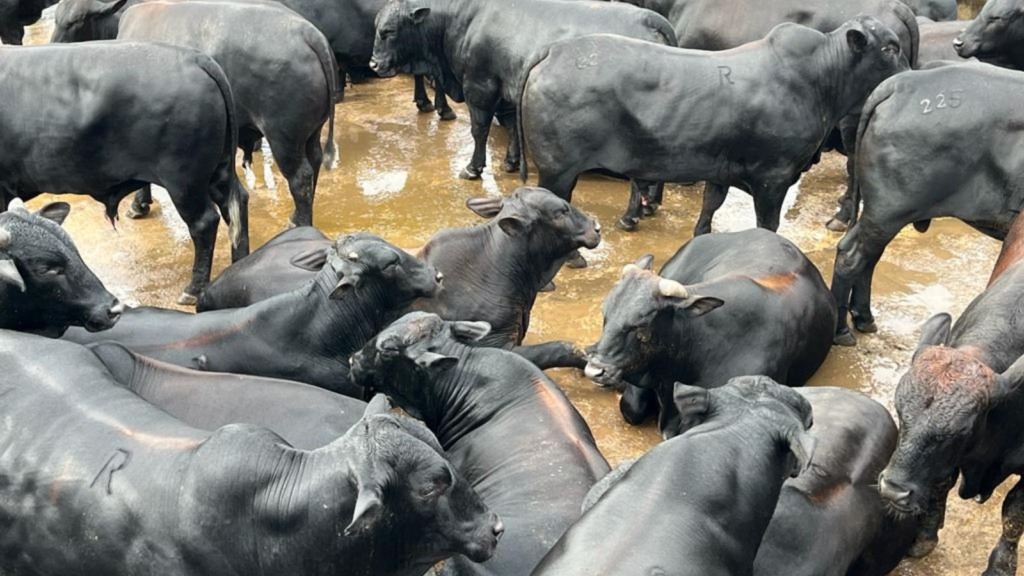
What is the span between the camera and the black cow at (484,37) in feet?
34.7

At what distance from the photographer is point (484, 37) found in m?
10.9

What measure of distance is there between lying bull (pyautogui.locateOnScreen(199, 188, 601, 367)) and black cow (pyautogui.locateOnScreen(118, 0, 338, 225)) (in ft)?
5.43

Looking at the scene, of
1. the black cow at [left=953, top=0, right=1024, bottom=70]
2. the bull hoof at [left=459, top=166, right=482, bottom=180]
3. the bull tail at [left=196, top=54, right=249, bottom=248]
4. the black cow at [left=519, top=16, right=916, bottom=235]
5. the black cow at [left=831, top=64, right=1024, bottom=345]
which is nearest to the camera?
the black cow at [left=831, top=64, right=1024, bottom=345]

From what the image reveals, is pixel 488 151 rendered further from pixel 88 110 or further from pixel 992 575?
pixel 992 575

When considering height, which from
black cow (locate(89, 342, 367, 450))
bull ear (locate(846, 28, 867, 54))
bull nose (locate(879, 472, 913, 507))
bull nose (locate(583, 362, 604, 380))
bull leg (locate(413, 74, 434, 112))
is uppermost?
bull ear (locate(846, 28, 867, 54))

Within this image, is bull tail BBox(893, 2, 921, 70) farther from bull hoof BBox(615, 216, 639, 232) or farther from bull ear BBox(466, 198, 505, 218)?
bull ear BBox(466, 198, 505, 218)

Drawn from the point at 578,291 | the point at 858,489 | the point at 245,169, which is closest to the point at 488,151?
the point at 245,169

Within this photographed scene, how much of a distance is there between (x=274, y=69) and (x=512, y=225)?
2802 millimetres

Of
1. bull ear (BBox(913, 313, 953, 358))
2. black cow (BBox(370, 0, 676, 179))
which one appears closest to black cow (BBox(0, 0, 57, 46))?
black cow (BBox(370, 0, 676, 179))

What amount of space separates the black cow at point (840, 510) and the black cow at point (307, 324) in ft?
8.82

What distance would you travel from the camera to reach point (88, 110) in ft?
26.8

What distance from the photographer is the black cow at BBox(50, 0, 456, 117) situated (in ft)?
35.6

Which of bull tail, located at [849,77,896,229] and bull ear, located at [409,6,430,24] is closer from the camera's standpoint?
bull tail, located at [849,77,896,229]

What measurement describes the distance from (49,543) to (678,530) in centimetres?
269
